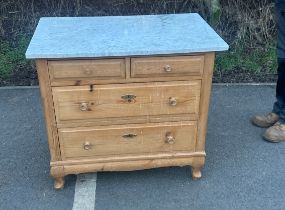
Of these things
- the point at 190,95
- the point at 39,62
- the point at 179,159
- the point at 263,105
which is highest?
the point at 39,62

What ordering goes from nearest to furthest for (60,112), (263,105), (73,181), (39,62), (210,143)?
(39,62) < (60,112) < (73,181) < (210,143) < (263,105)

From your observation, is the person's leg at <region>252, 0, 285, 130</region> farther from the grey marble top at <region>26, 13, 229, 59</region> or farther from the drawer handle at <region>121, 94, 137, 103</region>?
the drawer handle at <region>121, 94, 137, 103</region>

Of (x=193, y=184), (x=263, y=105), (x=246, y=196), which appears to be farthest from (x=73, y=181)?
(x=263, y=105)

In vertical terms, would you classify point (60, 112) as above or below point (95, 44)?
below

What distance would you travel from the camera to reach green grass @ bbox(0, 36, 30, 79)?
168 inches

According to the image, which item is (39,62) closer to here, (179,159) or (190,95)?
(190,95)

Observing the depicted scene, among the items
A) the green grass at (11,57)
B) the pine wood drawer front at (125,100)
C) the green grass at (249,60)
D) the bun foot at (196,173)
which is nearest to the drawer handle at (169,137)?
the pine wood drawer front at (125,100)

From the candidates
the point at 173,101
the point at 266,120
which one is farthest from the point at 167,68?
the point at 266,120

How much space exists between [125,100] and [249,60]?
2.55 meters

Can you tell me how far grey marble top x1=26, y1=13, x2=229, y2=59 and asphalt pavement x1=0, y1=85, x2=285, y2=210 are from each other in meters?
0.99

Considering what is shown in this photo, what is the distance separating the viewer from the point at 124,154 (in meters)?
2.59

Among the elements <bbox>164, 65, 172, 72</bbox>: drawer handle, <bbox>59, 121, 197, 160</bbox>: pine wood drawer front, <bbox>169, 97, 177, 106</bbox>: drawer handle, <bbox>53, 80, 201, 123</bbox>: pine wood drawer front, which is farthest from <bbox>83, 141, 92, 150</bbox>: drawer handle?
<bbox>164, 65, 172, 72</bbox>: drawer handle

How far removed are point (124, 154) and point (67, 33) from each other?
0.87m

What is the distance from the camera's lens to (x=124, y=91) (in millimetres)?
2377
